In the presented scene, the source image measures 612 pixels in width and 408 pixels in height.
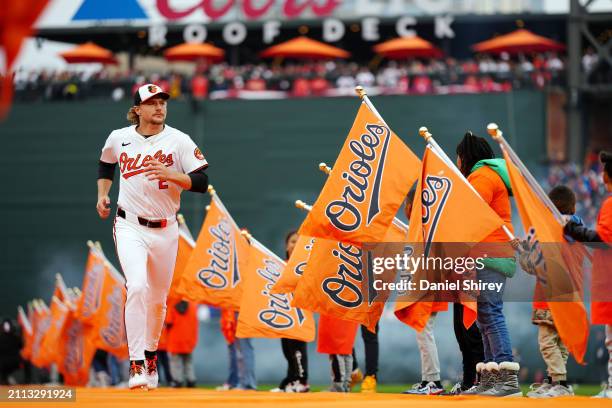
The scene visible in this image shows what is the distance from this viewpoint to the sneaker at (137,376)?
820 cm

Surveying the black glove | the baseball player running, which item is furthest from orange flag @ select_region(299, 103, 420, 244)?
the black glove

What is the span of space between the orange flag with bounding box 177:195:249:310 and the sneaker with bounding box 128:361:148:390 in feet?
18.0

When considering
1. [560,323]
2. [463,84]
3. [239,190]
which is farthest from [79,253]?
[560,323]

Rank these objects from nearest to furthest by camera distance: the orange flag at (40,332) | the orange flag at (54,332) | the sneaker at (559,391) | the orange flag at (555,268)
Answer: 1. the orange flag at (555,268)
2. the sneaker at (559,391)
3. the orange flag at (54,332)
4. the orange flag at (40,332)

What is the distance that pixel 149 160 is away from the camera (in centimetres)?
845

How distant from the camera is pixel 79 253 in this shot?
2764 cm

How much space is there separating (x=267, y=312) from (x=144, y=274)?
161 inches

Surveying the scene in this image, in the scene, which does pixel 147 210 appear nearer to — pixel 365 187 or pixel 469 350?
pixel 365 187

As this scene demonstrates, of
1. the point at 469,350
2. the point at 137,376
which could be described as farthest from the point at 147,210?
the point at 469,350

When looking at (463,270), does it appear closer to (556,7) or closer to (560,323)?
(560,323)

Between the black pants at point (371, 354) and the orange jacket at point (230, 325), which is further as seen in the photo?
the orange jacket at point (230, 325)

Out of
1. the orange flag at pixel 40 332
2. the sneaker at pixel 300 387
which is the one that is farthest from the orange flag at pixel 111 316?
the orange flag at pixel 40 332

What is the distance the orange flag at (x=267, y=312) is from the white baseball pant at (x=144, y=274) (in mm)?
3437

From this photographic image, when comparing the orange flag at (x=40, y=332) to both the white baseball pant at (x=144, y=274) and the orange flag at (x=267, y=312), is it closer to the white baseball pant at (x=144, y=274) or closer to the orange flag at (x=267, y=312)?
the orange flag at (x=267, y=312)
